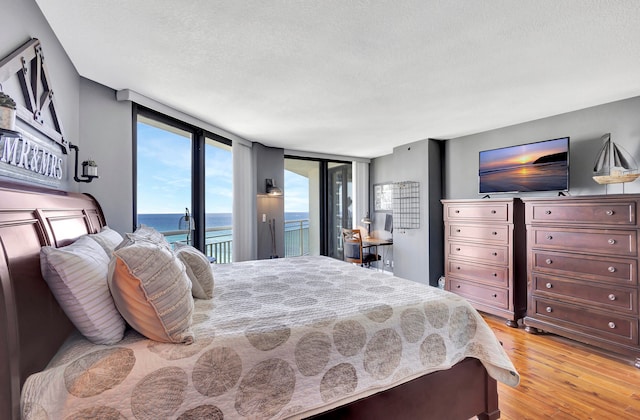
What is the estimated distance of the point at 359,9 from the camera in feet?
5.17

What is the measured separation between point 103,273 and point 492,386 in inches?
87.0

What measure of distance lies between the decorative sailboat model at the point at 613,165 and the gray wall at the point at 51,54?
14.5 feet

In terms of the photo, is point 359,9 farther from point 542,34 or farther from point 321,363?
point 321,363

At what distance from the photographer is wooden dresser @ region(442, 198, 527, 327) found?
11.0 ft

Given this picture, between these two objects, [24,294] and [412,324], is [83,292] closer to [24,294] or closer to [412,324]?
[24,294]

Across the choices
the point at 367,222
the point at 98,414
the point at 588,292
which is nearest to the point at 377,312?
the point at 98,414

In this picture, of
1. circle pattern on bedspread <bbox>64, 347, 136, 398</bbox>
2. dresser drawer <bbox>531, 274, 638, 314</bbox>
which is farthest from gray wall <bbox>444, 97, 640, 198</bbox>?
circle pattern on bedspread <bbox>64, 347, 136, 398</bbox>

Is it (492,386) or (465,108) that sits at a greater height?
(465,108)

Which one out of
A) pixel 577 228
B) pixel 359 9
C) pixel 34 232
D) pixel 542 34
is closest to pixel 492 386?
pixel 577 228

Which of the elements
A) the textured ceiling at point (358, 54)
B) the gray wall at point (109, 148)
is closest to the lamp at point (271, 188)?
the textured ceiling at point (358, 54)

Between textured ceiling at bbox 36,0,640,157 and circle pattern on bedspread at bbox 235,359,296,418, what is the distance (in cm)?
178

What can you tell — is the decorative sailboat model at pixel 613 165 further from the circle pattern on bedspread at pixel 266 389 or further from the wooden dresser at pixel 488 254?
the circle pattern on bedspread at pixel 266 389

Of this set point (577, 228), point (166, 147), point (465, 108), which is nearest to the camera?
point (577, 228)

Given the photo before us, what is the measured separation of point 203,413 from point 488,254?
3543 millimetres
